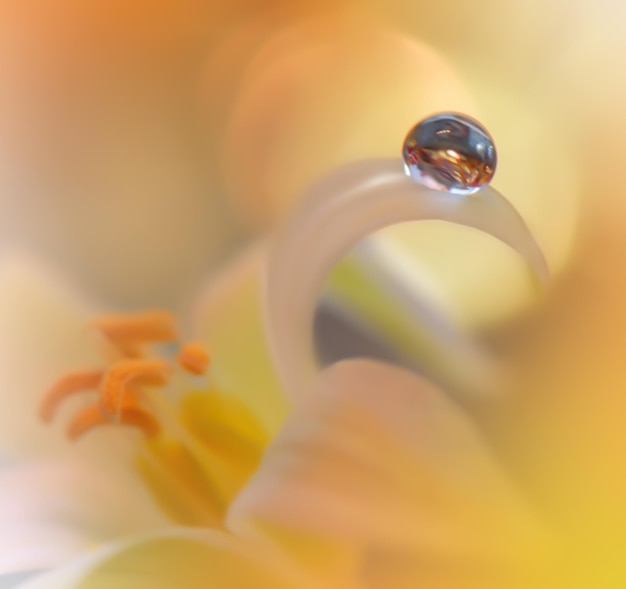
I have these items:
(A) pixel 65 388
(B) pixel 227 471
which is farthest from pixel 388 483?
(A) pixel 65 388

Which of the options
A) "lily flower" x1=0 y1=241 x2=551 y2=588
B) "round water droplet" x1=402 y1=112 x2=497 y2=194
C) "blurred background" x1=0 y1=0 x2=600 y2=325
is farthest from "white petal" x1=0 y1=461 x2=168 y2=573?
"round water droplet" x1=402 y1=112 x2=497 y2=194

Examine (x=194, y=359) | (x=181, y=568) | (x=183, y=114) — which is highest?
(x=183, y=114)

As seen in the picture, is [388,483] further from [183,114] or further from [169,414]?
[183,114]

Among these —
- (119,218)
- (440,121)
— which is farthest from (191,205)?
(440,121)

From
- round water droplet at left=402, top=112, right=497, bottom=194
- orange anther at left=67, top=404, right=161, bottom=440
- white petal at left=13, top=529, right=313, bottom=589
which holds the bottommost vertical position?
white petal at left=13, top=529, right=313, bottom=589

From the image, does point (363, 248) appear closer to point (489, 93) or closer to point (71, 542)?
point (489, 93)

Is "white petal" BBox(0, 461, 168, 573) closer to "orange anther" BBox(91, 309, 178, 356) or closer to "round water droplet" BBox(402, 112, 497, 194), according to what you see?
"orange anther" BBox(91, 309, 178, 356)
